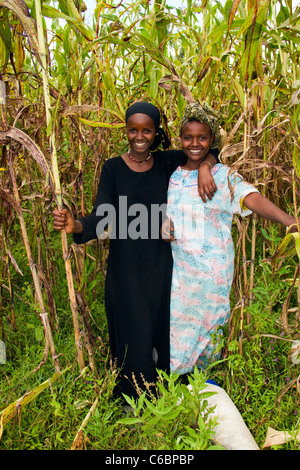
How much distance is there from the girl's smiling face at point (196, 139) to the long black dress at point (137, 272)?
19 centimetres

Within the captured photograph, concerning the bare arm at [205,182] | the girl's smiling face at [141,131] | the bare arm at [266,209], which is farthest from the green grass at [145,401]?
the girl's smiling face at [141,131]

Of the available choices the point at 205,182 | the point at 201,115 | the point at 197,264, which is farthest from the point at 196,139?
the point at 197,264

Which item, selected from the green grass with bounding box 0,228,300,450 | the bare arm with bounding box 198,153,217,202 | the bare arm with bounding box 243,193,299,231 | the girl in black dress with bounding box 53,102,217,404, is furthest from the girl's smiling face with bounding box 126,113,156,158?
the green grass with bounding box 0,228,300,450

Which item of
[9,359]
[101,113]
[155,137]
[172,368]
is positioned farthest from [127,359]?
[101,113]

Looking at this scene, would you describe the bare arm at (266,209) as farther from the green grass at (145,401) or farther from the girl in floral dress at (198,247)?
the green grass at (145,401)

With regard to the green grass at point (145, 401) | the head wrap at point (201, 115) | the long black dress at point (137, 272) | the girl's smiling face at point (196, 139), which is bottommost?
the green grass at point (145, 401)

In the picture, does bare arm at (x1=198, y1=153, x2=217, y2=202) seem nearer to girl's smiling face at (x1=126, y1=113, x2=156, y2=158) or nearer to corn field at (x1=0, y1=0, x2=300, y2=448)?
corn field at (x1=0, y1=0, x2=300, y2=448)

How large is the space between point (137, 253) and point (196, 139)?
0.61 metres

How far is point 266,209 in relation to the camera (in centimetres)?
147

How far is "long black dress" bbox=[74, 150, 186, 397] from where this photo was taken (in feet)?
5.90

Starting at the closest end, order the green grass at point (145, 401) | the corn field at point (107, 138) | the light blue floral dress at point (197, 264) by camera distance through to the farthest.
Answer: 1. the green grass at point (145, 401)
2. the corn field at point (107, 138)
3. the light blue floral dress at point (197, 264)

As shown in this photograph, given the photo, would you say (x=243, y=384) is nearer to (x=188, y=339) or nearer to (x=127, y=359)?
(x=188, y=339)

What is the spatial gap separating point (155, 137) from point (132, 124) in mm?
213

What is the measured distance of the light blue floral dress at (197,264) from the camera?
1764 mm
